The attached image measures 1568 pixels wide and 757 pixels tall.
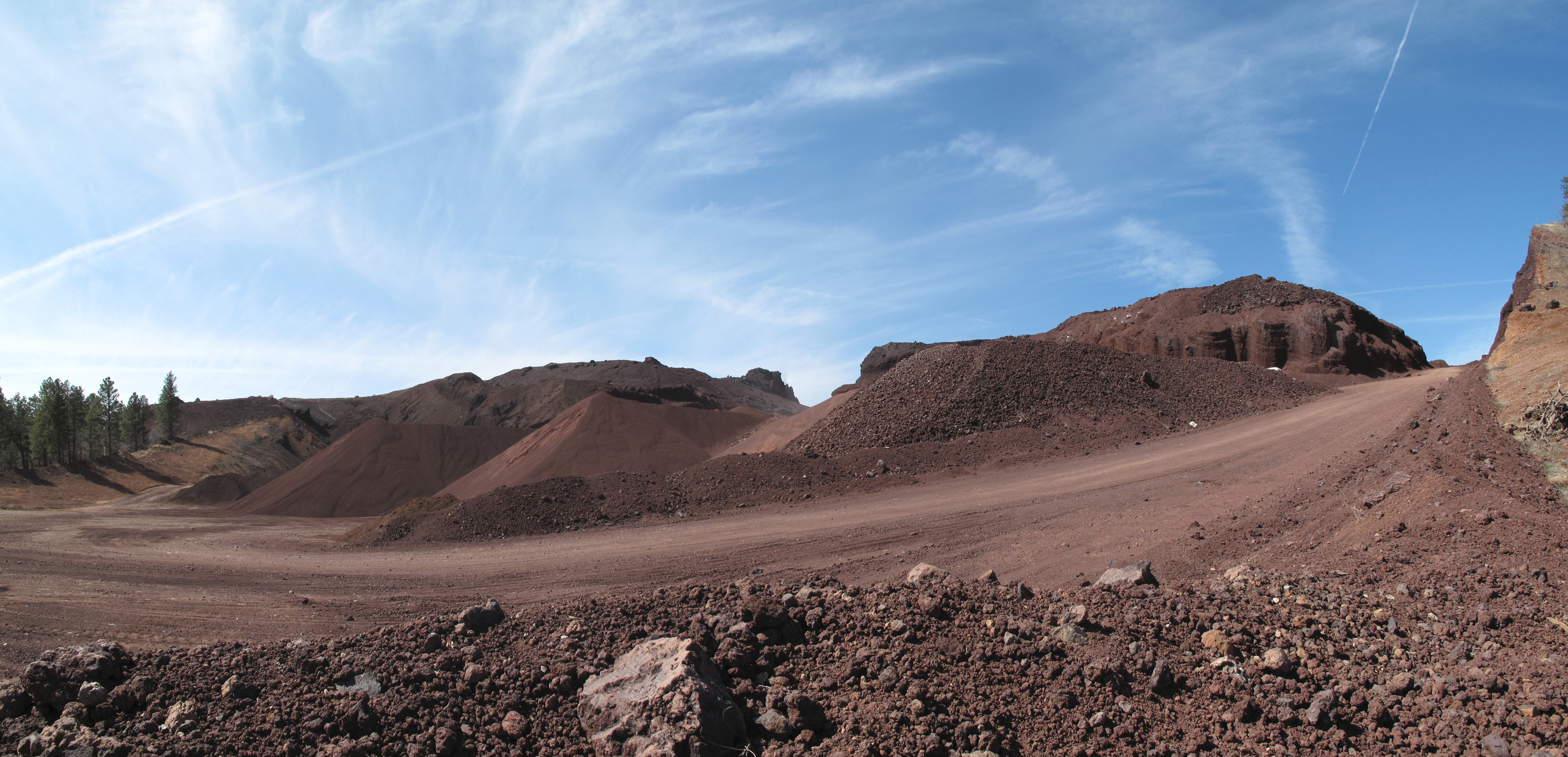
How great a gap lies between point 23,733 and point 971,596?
6.62 metres

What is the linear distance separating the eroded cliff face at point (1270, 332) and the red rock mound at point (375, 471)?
42678mm

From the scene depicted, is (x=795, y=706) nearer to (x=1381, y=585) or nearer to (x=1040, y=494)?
(x=1381, y=585)

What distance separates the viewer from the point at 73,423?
59625 millimetres

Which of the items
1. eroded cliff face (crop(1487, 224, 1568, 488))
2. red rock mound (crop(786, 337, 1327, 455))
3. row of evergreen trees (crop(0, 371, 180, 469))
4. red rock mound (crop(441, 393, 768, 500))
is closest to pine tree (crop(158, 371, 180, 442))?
row of evergreen trees (crop(0, 371, 180, 469))

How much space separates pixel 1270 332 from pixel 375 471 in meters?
51.9

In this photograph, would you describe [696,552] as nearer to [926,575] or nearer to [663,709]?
[926,575]

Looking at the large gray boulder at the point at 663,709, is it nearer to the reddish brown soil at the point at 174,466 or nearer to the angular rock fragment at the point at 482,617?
the angular rock fragment at the point at 482,617

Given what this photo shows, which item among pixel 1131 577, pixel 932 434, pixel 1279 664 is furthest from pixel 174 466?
pixel 1279 664

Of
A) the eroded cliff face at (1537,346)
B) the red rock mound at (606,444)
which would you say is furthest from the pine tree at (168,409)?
the eroded cliff face at (1537,346)

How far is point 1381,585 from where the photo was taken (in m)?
6.48

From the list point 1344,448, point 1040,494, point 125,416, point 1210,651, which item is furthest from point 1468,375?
A: point 125,416

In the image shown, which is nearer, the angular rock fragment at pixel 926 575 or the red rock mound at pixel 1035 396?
the angular rock fragment at pixel 926 575

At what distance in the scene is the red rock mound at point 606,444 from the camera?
98.1 ft

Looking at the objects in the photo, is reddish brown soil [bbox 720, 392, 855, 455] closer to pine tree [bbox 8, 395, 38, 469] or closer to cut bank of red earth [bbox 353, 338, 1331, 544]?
cut bank of red earth [bbox 353, 338, 1331, 544]
